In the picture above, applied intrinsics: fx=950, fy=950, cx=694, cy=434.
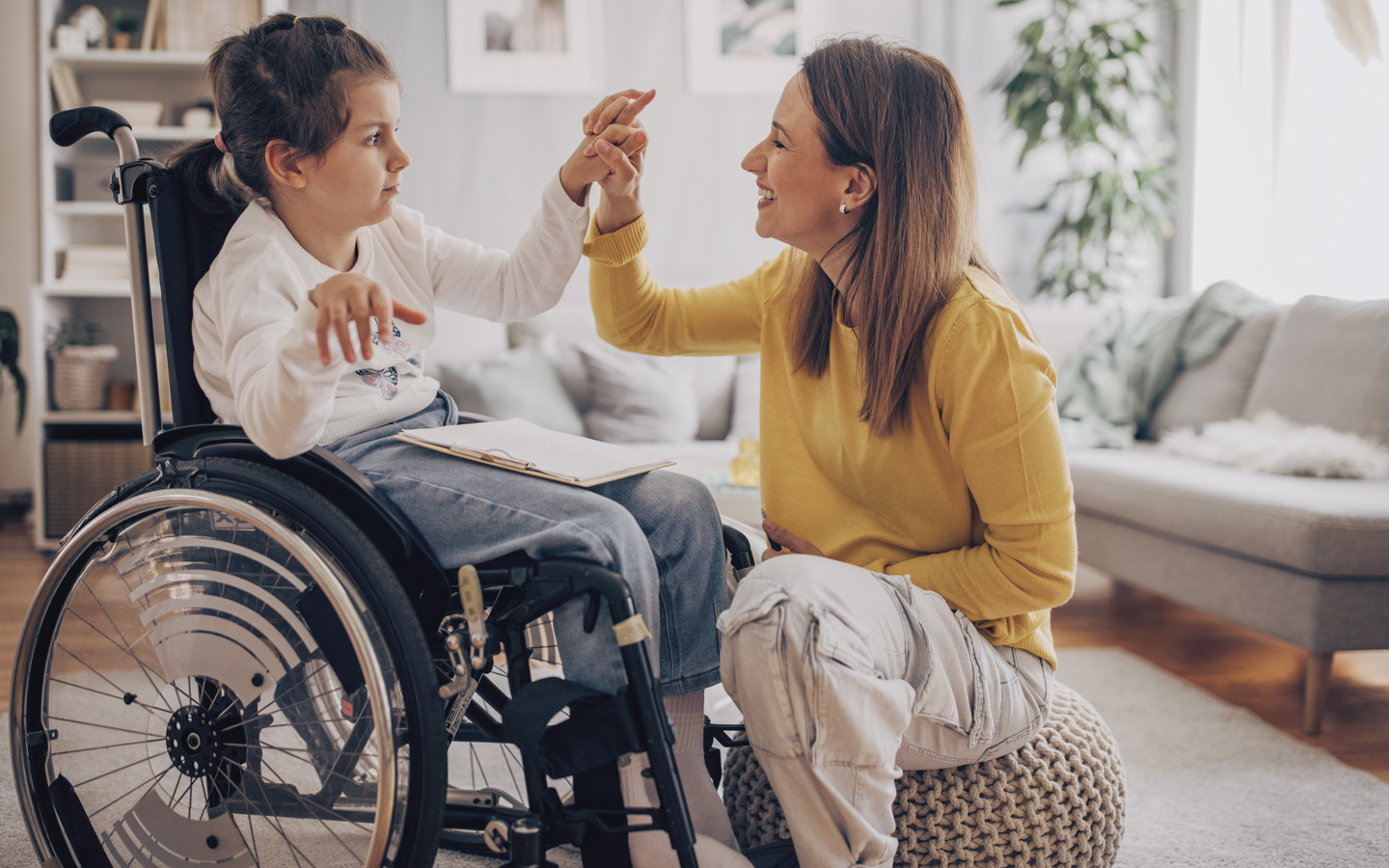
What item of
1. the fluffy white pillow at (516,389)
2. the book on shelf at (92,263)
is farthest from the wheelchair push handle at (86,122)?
the book on shelf at (92,263)

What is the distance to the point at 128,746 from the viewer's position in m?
1.15

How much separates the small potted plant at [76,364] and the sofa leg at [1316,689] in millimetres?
3559

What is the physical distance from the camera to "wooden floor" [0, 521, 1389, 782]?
183 centimetres

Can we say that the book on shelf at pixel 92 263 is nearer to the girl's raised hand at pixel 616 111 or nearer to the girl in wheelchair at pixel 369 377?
the girl in wheelchair at pixel 369 377

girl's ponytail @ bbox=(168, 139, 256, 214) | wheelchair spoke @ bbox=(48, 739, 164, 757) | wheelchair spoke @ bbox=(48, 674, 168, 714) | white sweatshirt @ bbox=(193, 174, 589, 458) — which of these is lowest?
wheelchair spoke @ bbox=(48, 739, 164, 757)

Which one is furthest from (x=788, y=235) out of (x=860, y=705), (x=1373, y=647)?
(x=1373, y=647)

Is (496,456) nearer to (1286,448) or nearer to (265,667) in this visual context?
(265,667)

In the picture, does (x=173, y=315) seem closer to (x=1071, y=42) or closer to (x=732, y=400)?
(x=732, y=400)

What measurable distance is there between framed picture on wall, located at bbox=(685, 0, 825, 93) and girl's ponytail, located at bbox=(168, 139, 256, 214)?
9.37 ft

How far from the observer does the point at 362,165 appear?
3.53 feet

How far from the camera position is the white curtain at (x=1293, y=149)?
2770 mm

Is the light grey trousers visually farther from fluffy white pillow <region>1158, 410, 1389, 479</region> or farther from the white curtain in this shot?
the white curtain

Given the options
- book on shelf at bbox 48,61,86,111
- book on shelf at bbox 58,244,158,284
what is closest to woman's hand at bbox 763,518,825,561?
book on shelf at bbox 58,244,158,284

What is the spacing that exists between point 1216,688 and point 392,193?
1.94 meters
